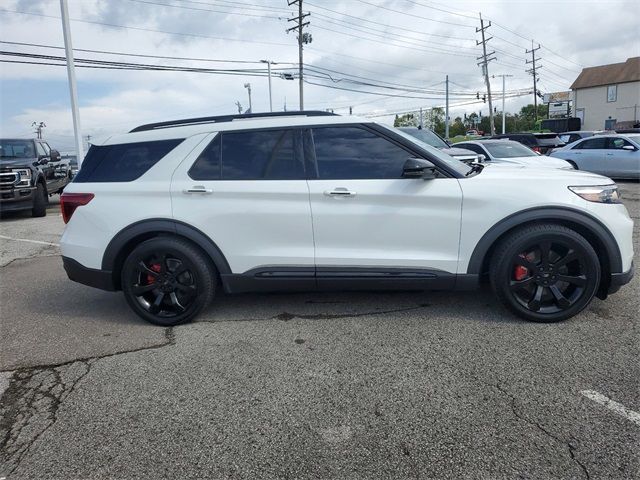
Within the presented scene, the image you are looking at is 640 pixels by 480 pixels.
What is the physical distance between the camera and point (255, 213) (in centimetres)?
373

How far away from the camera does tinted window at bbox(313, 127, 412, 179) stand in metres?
3.67

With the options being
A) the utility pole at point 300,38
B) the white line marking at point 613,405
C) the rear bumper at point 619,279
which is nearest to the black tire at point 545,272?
the rear bumper at point 619,279

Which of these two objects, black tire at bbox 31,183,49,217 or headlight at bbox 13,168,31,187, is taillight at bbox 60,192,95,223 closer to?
headlight at bbox 13,168,31,187

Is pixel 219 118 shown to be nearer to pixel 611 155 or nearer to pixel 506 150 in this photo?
pixel 506 150

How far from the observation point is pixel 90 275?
4.02 meters

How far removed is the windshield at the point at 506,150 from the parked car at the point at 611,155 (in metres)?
3.91

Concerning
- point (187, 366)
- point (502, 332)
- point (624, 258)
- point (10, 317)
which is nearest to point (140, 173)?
point (187, 366)

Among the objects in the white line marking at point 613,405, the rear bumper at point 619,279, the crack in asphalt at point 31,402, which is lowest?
the crack in asphalt at point 31,402

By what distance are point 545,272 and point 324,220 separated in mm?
1753

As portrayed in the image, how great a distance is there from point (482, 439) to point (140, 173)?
3.22m

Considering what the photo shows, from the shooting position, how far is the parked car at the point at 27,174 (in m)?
10.8

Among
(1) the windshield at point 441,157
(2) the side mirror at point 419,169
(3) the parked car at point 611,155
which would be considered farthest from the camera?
(3) the parked car at point 611,155

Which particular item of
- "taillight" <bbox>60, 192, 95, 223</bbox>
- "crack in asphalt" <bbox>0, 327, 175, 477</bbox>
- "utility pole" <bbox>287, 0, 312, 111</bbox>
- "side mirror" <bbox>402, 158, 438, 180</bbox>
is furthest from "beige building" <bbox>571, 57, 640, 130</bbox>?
"crack in asphalt" <bbox>0, 327, 175, 477</bbox>

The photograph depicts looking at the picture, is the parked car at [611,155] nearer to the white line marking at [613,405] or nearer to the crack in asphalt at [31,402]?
the white line marking at [613,405]
